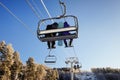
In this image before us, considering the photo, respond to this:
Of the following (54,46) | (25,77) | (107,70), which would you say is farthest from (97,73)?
(54,46)

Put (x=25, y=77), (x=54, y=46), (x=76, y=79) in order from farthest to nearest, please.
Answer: (x=76, y=79) < (x=25, y=77) < (x=54, y=46)

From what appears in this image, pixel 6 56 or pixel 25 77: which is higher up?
pixel 6 56

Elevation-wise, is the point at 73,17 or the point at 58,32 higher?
the point at 73,17

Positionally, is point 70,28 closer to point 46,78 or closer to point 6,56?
point 6,56

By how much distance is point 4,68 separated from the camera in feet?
125

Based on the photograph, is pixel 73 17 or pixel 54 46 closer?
pixel 73 17

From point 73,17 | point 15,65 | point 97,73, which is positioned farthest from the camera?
point 97,73

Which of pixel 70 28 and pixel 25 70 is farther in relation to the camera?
pixel 25 70

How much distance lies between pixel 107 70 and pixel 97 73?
6617 mm

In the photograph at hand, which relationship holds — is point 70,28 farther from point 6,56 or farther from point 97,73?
point 97,73

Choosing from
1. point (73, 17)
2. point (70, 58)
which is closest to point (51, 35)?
point (73, 17)

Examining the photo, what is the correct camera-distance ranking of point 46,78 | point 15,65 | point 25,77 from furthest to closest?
1. point 46,78
2. point 25,77
3. point 15,65

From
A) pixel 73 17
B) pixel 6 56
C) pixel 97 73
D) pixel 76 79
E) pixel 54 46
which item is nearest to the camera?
pixel 73 17

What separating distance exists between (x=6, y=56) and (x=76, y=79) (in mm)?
77622
